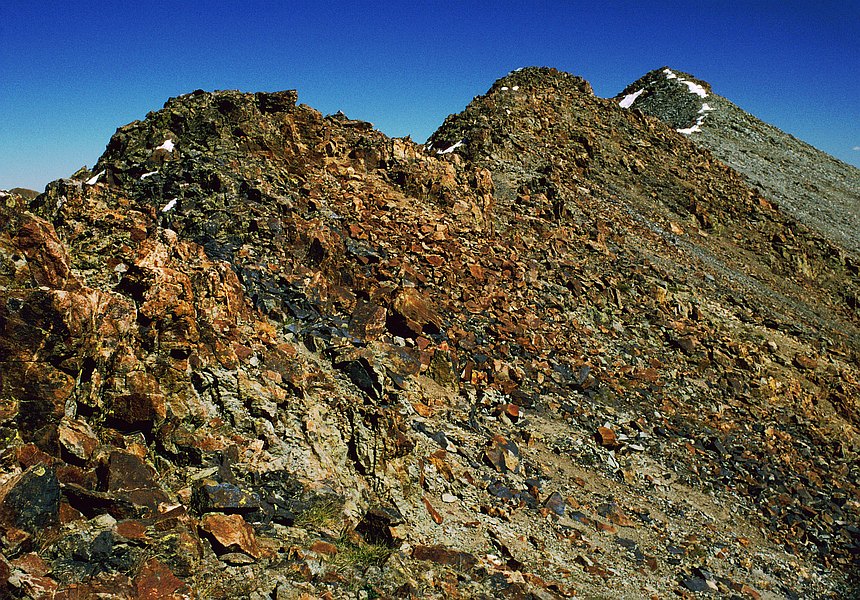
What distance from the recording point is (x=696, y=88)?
64625 millimetres

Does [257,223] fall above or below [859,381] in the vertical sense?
below

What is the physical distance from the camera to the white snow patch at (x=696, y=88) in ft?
207

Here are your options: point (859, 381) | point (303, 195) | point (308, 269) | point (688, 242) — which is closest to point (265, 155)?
point (303, 195)

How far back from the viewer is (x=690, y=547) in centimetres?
1484

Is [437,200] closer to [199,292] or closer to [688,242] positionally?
[199,292]

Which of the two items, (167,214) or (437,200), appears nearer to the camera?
(167,214)

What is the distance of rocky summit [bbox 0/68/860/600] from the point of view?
27.3ft

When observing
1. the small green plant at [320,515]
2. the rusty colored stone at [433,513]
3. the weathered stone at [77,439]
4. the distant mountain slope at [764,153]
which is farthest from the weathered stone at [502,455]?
the distant mountain slope at [764,153]

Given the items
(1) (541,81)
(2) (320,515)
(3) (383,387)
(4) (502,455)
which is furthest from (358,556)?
(1) (541,81)

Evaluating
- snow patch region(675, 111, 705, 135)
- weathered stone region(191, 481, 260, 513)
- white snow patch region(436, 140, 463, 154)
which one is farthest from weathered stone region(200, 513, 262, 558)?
snow patch region(675, 111, 705, 135)

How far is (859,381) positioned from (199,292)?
31914 millimetres

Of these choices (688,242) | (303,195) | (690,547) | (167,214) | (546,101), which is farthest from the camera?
(546,101)

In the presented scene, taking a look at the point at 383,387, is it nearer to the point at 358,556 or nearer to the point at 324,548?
the point at 358,556

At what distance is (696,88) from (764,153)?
47.6 ft
